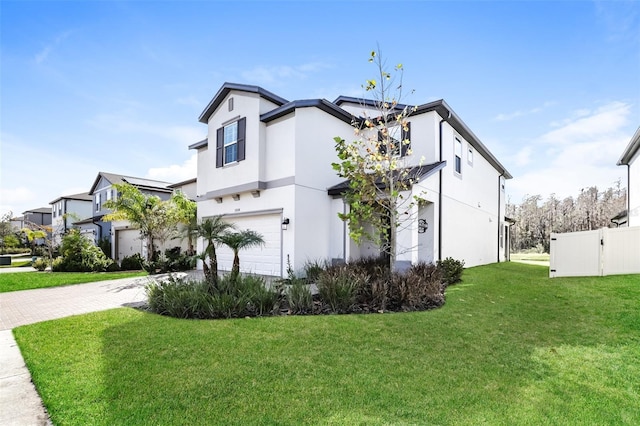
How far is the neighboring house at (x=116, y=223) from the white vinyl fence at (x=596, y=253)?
20920 mm

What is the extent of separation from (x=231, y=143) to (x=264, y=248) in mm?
4900

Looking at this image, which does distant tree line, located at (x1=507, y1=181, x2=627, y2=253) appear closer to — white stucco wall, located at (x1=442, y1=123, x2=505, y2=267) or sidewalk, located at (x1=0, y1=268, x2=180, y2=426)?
white stucco wall, located at (x1=442, y1=123, x2=505, y2=267)

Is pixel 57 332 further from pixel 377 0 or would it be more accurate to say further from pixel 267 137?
pixel 377 0

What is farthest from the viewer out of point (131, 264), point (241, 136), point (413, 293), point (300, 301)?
point (131, 264)

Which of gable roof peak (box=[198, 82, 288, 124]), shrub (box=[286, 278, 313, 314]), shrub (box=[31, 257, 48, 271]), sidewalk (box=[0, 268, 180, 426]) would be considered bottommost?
shrub (box=[31, 257, 48, 271])

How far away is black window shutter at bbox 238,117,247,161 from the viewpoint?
541 inches

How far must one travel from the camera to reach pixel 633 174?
1644 cm

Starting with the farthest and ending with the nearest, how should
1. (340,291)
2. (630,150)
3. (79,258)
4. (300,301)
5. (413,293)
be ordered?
(79,258), (630,150), (413,293), (340,291), (300,301)

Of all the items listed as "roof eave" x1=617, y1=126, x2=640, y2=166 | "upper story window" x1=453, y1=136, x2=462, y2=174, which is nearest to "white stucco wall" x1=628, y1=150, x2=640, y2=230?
"roof eave" x1=617, y1=126, x2=640, y2=166

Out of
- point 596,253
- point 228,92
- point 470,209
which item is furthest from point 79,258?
point 596,253

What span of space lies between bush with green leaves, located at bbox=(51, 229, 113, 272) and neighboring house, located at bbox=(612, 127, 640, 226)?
25.9 m

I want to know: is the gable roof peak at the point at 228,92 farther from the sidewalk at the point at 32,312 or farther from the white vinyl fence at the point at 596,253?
the white vinyl fence at the point at 596,253

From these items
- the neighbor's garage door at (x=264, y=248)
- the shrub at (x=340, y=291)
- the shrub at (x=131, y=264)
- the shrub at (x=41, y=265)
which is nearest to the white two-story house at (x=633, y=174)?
the shrub at (x=340, y=291)

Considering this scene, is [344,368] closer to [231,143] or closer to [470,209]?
[231,143]
